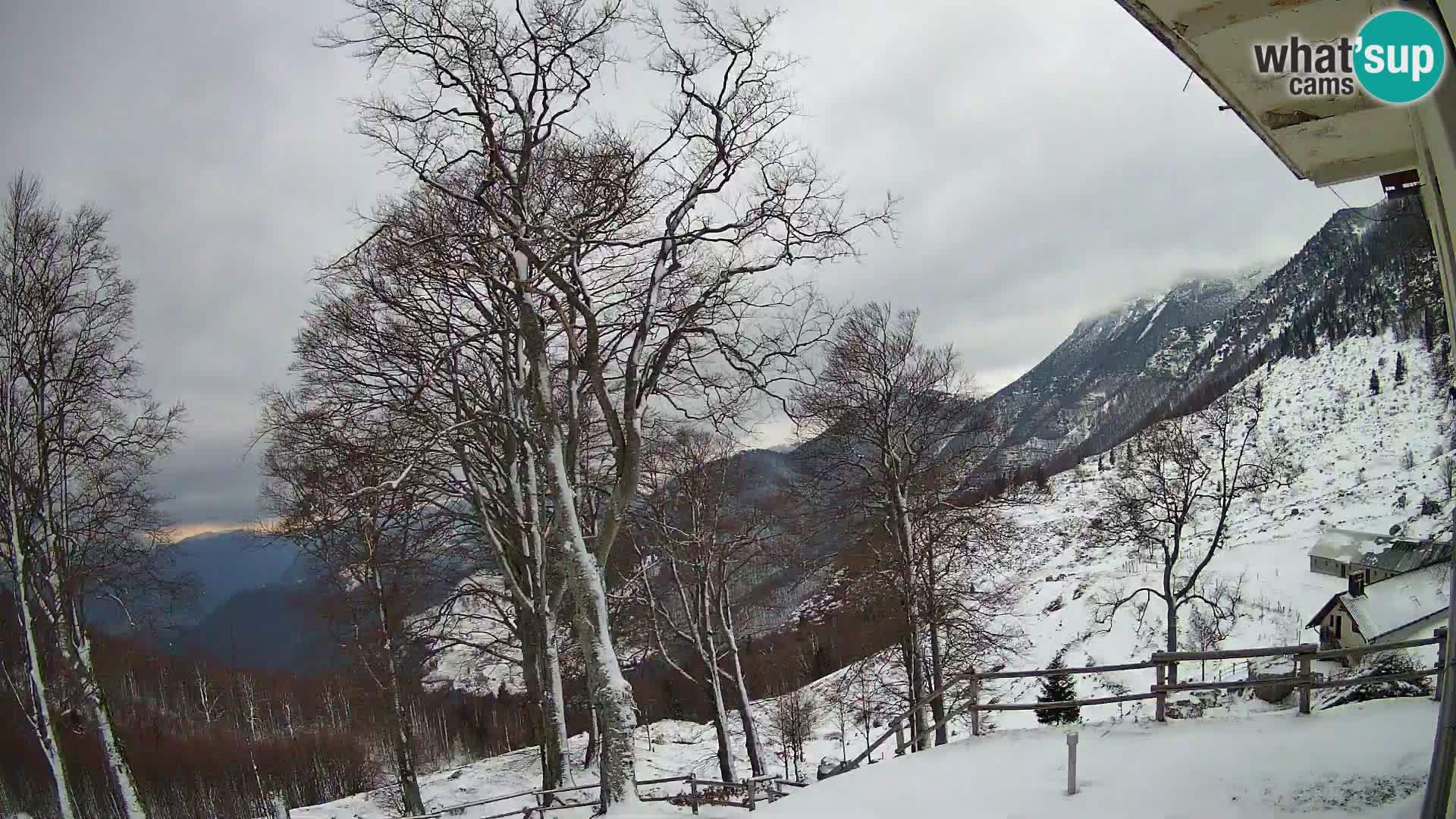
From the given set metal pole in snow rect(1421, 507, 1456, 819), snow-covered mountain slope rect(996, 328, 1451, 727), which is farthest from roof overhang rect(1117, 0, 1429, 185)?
snow-covered mountain slope rect(996, 328, 1451, 727)

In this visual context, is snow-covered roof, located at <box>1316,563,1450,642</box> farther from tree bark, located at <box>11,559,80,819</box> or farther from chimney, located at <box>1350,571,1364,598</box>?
tree bark, located at <box>11,559,80,819</box>

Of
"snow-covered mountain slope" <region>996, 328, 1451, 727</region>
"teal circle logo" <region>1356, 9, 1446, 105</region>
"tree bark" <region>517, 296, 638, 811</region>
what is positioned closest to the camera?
"teal circle logo" <region>1356, 9, 1446, 105</region>

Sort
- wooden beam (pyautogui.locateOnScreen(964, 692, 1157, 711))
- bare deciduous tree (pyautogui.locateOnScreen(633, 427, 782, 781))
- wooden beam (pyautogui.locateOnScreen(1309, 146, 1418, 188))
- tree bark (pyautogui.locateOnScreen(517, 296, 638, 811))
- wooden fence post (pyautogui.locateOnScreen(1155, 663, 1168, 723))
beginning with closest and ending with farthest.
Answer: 1. wooden beam (pyautogui.locateOnScreen(1309, 146, 1418, 188))
2. tree bark (pyautogui.locateOnScreen(517, 296, 638, 811))
3. wooden beam (pyautogui.locateOnScreen(964, 692, 1157, 711))
4. wooden fence post (pyautogui.locateOnScreen(1155, 663, 1168, 723))
5. bare deciduous tree (pyautogui.locateOnScreen(633, 427, 782, 781))

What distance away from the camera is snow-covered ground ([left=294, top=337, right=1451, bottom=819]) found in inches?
243

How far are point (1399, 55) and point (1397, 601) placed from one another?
36.4 meters

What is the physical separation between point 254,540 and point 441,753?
44408 millimetres

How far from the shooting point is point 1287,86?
151 inches

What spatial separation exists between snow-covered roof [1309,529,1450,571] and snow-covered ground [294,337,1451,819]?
192 cm

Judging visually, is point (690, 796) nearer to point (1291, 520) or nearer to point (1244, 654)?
point (1244, 654)

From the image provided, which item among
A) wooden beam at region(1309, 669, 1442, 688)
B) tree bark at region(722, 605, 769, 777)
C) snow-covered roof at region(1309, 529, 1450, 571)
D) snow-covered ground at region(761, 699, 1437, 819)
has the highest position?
wooden beam at region(1309, 669, 1442, 688)

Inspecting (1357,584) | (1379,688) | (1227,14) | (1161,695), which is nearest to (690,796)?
(1161,695)

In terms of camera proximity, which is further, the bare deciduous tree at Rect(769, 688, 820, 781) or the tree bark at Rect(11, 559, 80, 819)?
the bare deciduous tree at Rect(769, 688, 820, 781)

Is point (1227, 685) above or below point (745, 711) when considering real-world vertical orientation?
above

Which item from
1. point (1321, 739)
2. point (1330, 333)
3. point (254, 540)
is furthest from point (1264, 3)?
point (1330, 333)
